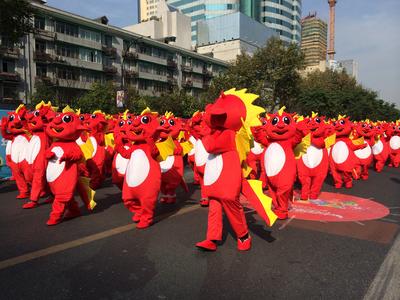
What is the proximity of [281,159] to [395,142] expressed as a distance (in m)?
10.2

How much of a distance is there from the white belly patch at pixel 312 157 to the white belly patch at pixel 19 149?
5.98 m

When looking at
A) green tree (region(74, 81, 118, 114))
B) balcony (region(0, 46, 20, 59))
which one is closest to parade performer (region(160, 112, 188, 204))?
green tree (region(74, 81, 118, 114))

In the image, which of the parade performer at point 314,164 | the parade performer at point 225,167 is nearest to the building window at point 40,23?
the parade performer at point 314,164

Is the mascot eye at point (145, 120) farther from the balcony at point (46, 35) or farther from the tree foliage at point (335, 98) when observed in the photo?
the balcony at point (46, 35)

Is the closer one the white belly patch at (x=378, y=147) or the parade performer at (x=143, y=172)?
the parade performer at (x=143, y=172)

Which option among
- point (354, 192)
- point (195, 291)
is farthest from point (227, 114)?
point (354, 192)

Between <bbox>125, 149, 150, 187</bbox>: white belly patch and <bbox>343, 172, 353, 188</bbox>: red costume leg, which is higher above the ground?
<bbox>125, 149, 150, 187</bbox>: white belly patch

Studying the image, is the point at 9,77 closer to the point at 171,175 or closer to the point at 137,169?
the point at 171,175

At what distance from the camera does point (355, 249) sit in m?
4.49

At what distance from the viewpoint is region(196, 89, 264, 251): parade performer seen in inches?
166

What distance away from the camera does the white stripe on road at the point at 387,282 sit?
326cm

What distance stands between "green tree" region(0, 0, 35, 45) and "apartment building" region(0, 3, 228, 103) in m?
9.74

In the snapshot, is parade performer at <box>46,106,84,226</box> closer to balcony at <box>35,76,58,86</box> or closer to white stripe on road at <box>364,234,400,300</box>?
white stripe on road at <box>364,234,400,300</box>

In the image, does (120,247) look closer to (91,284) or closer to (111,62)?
(91,284)
